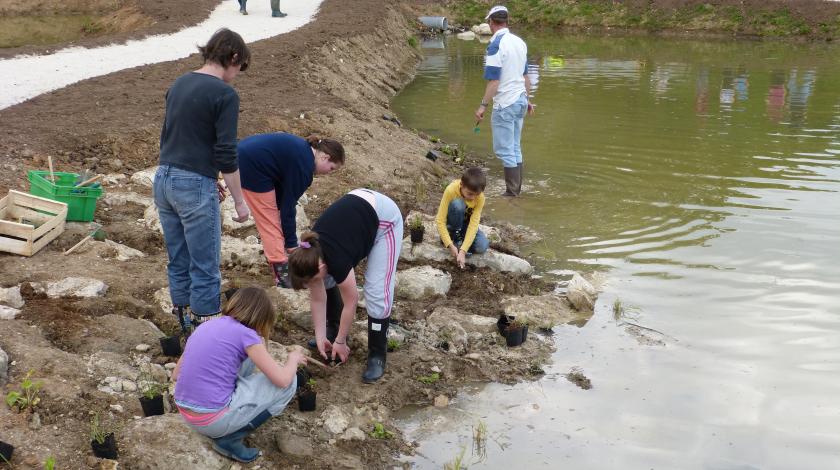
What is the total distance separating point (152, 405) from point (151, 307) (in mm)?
1491

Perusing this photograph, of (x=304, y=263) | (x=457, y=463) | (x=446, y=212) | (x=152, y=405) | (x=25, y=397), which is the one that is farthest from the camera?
(x=446, y=212)

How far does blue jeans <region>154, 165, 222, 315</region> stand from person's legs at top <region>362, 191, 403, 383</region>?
989mm

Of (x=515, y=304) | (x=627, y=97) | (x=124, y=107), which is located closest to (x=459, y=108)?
(x=627, y=97)

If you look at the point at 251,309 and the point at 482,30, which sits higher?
the point at 251,309

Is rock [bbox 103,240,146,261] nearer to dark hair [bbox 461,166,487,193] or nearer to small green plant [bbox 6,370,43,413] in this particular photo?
small green plant [bbox 6,370,43,413]

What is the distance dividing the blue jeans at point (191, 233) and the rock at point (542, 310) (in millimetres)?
2645

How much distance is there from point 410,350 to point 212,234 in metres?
1.81

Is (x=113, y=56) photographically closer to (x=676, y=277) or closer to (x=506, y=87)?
(x=506, y=87)

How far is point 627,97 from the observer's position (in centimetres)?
1662

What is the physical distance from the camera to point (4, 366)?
4578 millimetres

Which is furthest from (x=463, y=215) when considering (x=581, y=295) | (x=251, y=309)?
(x=251, y=309)

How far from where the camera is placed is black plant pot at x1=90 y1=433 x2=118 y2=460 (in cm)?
411

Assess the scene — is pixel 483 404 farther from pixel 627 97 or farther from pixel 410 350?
pixel 627 97

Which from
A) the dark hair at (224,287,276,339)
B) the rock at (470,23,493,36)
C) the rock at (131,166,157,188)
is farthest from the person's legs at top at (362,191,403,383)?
the rock at (470,23,493,36)
